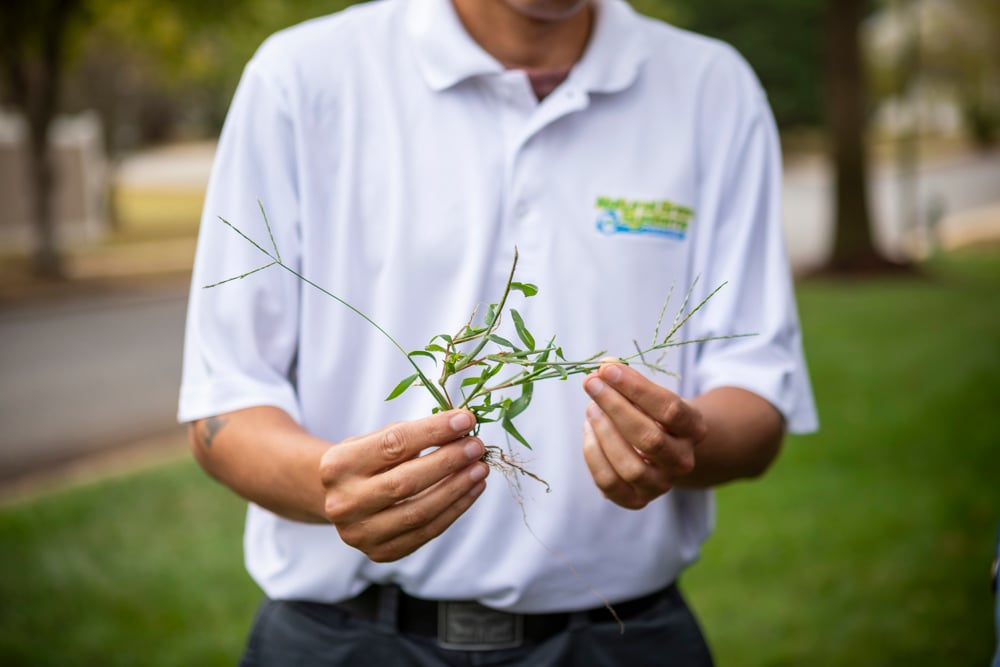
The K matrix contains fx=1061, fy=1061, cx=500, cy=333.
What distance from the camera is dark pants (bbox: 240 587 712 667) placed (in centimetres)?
206

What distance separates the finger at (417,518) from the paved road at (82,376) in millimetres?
6500

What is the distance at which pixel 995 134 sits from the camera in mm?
48125

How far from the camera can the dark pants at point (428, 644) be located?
206cm

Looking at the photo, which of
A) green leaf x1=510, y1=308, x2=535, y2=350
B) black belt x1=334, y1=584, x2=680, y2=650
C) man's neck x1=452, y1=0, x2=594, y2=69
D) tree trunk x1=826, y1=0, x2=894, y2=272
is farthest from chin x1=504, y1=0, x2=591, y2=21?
tree trunk x1=826, y1=0, x2=894, y2=272

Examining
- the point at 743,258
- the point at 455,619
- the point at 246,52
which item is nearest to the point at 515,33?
the point at 743,258

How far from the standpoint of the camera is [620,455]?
1718 millimetres

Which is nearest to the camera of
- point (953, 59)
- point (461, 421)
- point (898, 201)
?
point (461, 421)

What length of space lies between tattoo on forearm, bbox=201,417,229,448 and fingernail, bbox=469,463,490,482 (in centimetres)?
60

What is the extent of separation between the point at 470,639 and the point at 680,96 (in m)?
1.19

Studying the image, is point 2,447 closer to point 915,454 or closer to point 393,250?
point 915,454

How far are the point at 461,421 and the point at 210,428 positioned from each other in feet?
2.19

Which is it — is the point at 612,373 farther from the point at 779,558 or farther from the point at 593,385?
the point at 779,558

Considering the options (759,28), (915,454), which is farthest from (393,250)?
(759,28)

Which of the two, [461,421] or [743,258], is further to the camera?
[743,258]
